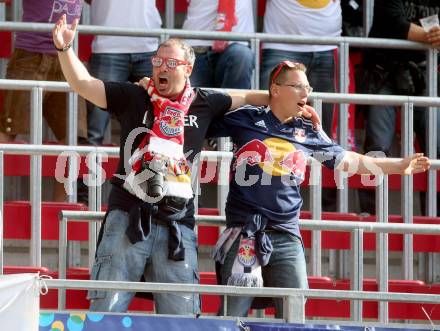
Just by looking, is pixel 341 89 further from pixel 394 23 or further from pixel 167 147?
pixel 167 147

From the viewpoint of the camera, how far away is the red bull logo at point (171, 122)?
6656 millimetres

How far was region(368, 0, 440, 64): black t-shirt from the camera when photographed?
9336 millimetres

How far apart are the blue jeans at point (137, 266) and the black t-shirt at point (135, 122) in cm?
9

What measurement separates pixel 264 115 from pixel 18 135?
3.09m

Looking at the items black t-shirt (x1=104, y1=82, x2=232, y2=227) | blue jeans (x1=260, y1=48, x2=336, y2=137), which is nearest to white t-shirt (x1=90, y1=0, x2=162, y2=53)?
blue jeans (x1=260, y1=48, x2=336, y2=137)

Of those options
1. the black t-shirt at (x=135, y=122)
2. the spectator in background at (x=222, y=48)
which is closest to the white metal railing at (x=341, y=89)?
the spectator in background at (x=222, y=48)

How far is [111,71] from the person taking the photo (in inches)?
359

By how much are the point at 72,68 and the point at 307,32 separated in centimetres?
328

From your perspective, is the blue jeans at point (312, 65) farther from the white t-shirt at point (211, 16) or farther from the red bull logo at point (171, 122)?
the red bull logo at point (171, 122)

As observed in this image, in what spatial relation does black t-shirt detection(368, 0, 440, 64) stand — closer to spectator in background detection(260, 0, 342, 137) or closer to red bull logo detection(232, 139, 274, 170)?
spectator in background detection(260, 0, 342, 137)

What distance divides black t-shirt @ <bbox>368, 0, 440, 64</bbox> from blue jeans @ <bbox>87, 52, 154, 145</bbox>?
1576 millimetres

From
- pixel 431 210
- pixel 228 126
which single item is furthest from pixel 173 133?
pixel 431 210

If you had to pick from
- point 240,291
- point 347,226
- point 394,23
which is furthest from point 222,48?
point 240,291

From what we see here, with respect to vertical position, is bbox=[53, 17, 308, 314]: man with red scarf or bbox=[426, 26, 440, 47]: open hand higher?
bbox=[426, 26, 440, 47]: open hand
